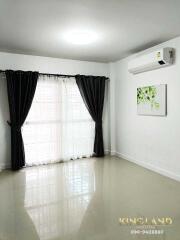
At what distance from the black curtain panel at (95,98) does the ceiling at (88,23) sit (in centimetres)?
89

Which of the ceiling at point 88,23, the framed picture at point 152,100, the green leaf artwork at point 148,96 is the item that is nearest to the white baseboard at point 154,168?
the framed picture at point 152,100

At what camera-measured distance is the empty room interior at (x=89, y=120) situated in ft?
7.79

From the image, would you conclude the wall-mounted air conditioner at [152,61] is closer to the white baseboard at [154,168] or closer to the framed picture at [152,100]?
the framed picture at [152,100]

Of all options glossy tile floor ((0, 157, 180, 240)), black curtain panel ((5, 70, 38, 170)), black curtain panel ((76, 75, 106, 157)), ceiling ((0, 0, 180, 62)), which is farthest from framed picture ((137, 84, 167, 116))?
black curtain panel ((5, 70, 38, 170))

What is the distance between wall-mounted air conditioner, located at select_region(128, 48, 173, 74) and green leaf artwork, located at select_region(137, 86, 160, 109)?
0.38 m

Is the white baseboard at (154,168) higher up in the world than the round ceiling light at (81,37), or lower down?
lower down

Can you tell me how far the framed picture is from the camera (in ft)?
12.3

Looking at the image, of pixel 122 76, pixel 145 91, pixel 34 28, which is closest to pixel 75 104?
pixel 122 76

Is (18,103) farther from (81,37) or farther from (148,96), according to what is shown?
(148,96)

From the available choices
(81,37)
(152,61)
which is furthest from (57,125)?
(152,61)

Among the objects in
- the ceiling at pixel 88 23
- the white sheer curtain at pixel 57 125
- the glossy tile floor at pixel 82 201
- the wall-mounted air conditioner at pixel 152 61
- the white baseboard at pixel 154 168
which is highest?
the ceiling at pixel 88 23

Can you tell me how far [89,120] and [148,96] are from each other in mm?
1653

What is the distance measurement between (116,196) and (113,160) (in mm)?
1914

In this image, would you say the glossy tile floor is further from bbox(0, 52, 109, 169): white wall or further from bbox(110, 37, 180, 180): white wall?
bbox(0, 52, 109, 169): white wall
